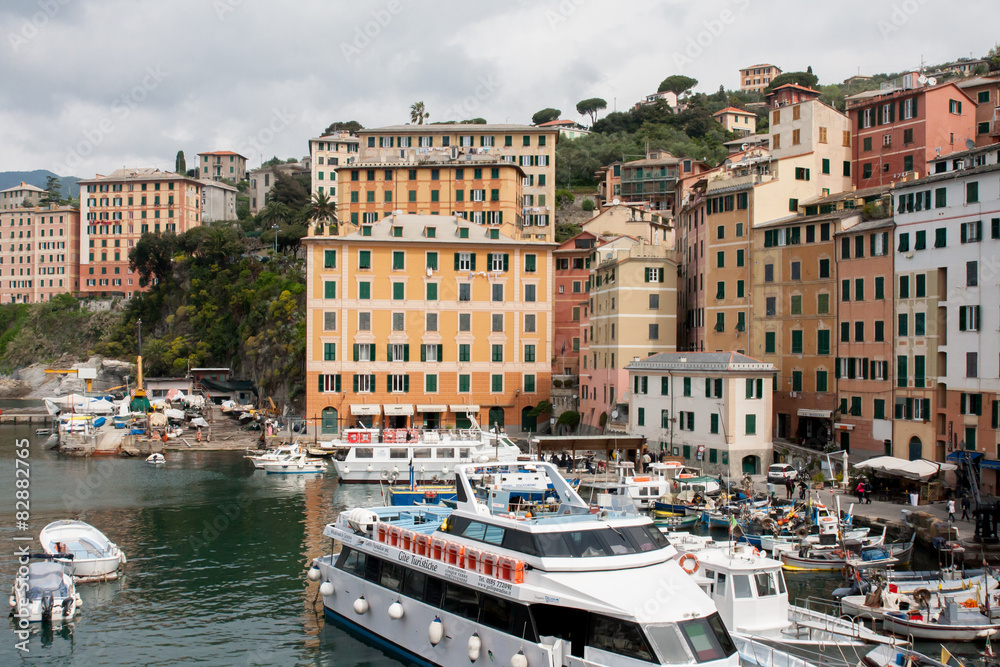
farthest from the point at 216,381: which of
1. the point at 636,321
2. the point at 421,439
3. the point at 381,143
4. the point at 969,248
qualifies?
the point at 969,248

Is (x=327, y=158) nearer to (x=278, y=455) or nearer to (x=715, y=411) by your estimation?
(x=278, y=455)

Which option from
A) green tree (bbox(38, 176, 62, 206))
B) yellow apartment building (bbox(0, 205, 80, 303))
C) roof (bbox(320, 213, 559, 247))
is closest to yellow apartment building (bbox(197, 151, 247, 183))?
green tree (bbox(38, 176, 62, 206))

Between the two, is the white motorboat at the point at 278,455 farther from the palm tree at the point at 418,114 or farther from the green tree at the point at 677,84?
the green tree at the point at 677,84

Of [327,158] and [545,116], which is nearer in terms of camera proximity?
[327,158]

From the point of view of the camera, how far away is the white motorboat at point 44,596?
2673cm

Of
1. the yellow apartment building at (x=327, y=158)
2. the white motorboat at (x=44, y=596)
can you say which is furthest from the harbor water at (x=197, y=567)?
the yellow apartment building at (x=327, y=158)

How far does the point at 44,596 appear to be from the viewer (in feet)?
88.1

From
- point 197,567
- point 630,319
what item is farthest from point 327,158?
point 197,567

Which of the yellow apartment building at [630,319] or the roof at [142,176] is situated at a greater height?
the roof at [142,176]

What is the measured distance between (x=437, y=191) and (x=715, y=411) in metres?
42.2

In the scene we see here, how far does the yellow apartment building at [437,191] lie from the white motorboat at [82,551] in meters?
53.8

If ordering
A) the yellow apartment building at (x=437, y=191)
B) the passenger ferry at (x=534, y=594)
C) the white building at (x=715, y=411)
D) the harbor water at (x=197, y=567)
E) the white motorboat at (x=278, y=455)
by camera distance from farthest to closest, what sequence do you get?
the yellow apartment building at (x=437, y=191)
the white motorboat at (x=278, y=455)
the white building at (x=715, y=411)
the harbor water at (x=197, y=567)
the passenger ferry at (x=534, y=594)

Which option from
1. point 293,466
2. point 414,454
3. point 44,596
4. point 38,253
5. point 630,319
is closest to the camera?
point 44,596

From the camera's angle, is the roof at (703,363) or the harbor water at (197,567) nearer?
the harbor water at (197,567)
